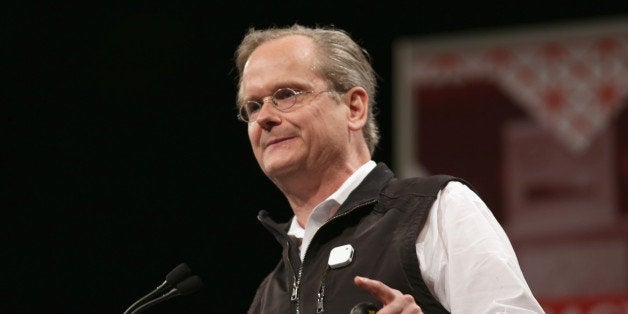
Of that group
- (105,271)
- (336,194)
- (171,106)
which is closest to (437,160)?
(171,106)

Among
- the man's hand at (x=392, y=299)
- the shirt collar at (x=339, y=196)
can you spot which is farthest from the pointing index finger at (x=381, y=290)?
the shirt collar at (x=339, y=196)

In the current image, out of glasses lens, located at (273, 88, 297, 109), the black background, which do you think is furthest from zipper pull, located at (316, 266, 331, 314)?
the black background

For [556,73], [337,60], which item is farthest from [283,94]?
[556,73]

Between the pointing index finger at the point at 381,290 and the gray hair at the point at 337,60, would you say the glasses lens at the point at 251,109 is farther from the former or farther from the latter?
the pointing index finger at the point at 381,290

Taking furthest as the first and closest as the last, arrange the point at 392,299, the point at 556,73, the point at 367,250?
1. the point at 556,73
2. the point at 367,250
3. the point at 392,299

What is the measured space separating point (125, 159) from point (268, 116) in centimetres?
299

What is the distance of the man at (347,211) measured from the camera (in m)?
1.83

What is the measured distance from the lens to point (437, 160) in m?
4.79

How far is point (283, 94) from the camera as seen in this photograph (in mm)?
2320

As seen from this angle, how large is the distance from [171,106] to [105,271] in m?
0.92

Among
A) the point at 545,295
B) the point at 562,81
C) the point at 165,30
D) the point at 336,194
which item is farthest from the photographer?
the point at 165,30

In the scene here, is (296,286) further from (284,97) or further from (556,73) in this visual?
(556,73)

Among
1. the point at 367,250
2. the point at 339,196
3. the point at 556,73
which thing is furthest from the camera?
the point at 556,73

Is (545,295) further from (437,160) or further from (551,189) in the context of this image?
(437,160)
